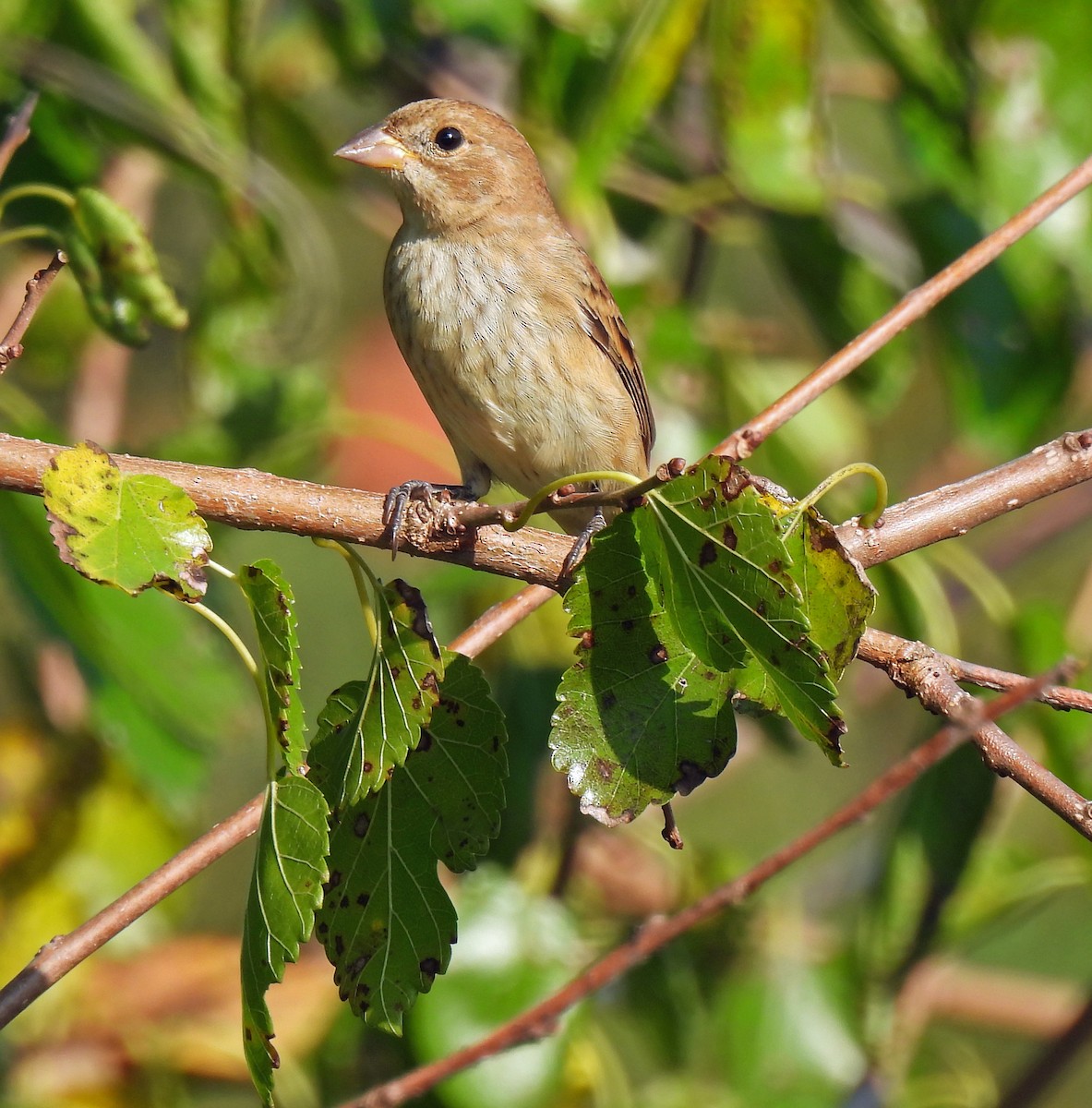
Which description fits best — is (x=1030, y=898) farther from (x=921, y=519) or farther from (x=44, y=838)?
(x=44, y=838)

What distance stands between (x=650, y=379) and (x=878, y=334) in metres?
1.35

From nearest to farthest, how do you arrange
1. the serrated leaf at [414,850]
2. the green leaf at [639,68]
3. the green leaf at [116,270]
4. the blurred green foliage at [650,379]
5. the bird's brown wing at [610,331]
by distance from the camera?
the serrated leaf at [414,850] → the green leaf at [116,270] → the green leaf at [639,68] → the blurred green foliage at [650,379] → the bird's brown wing at [610,331]

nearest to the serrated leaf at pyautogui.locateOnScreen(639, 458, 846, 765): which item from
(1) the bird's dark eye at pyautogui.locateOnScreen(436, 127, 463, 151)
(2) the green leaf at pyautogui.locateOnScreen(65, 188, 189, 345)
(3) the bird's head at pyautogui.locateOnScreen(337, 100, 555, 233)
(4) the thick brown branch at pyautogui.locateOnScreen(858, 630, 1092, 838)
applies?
(4) the thick brown branch at pyautogui.locateOnScreen(858, 630, 1092, 838)

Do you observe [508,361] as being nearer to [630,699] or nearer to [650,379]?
[650,379]

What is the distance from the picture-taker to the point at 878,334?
2385mm

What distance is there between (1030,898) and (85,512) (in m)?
2.71

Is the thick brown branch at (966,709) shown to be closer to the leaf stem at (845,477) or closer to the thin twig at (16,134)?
the leaf stem at (845,477)

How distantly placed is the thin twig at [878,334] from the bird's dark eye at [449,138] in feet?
5.80

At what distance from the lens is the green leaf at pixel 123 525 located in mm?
1777

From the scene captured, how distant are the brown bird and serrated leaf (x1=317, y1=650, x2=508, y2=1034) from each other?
1.24m

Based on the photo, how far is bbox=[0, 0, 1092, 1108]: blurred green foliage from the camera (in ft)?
10.2

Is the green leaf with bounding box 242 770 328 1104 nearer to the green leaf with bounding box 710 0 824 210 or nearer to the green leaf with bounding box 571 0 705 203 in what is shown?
the green leaf with bounding box 571 0 705 203

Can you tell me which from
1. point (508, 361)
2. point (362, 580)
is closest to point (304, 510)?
point (362, 580)

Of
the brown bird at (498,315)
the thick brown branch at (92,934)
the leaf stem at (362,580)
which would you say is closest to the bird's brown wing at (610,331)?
the brown bird at (498,315)
